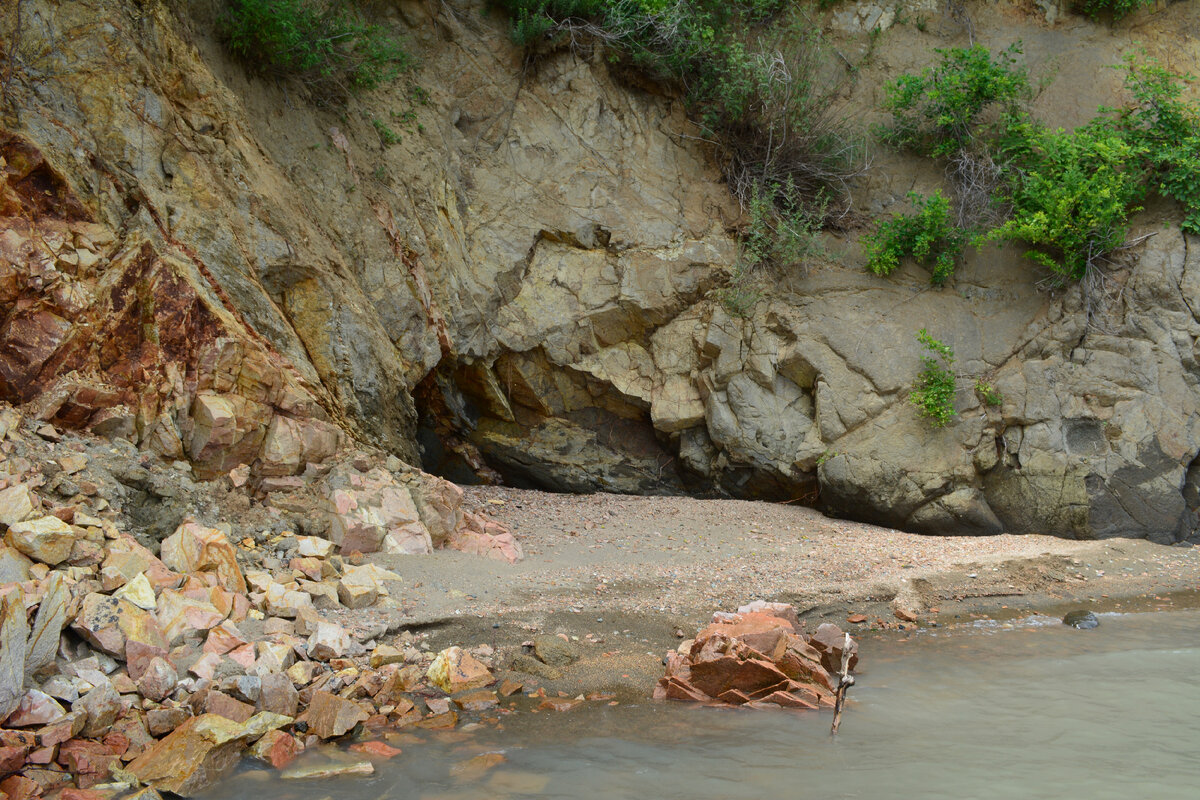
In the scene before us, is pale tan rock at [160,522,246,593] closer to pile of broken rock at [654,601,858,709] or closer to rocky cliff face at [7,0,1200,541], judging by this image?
rocky cliff face at [7,0,1200,541]

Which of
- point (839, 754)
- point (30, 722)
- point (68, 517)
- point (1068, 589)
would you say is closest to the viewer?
point (30, 722)

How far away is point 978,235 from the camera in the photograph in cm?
895

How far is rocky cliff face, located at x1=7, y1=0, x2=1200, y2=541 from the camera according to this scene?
5.30m

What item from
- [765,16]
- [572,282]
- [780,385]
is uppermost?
[765,16]

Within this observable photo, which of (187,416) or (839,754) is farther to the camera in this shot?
(187,416)

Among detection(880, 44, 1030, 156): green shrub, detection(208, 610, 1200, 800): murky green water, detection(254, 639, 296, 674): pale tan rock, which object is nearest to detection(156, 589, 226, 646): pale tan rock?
detection(254, 639, 296, 674): pale tan rock

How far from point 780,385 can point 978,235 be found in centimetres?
288

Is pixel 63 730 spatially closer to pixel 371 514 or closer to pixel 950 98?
pixel 371 514

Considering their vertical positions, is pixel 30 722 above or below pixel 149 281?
below

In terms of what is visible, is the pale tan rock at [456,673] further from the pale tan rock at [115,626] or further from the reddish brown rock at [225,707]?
the pale tan rock at [115,626]

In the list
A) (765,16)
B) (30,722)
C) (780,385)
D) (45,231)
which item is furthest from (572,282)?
(30,722)

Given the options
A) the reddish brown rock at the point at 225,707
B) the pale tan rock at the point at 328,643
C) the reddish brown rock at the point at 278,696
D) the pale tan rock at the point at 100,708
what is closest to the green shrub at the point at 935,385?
the pale tan rock at the point at 328,643

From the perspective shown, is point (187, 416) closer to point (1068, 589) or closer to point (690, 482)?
point (690, 482)

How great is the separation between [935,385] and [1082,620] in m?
3.29
